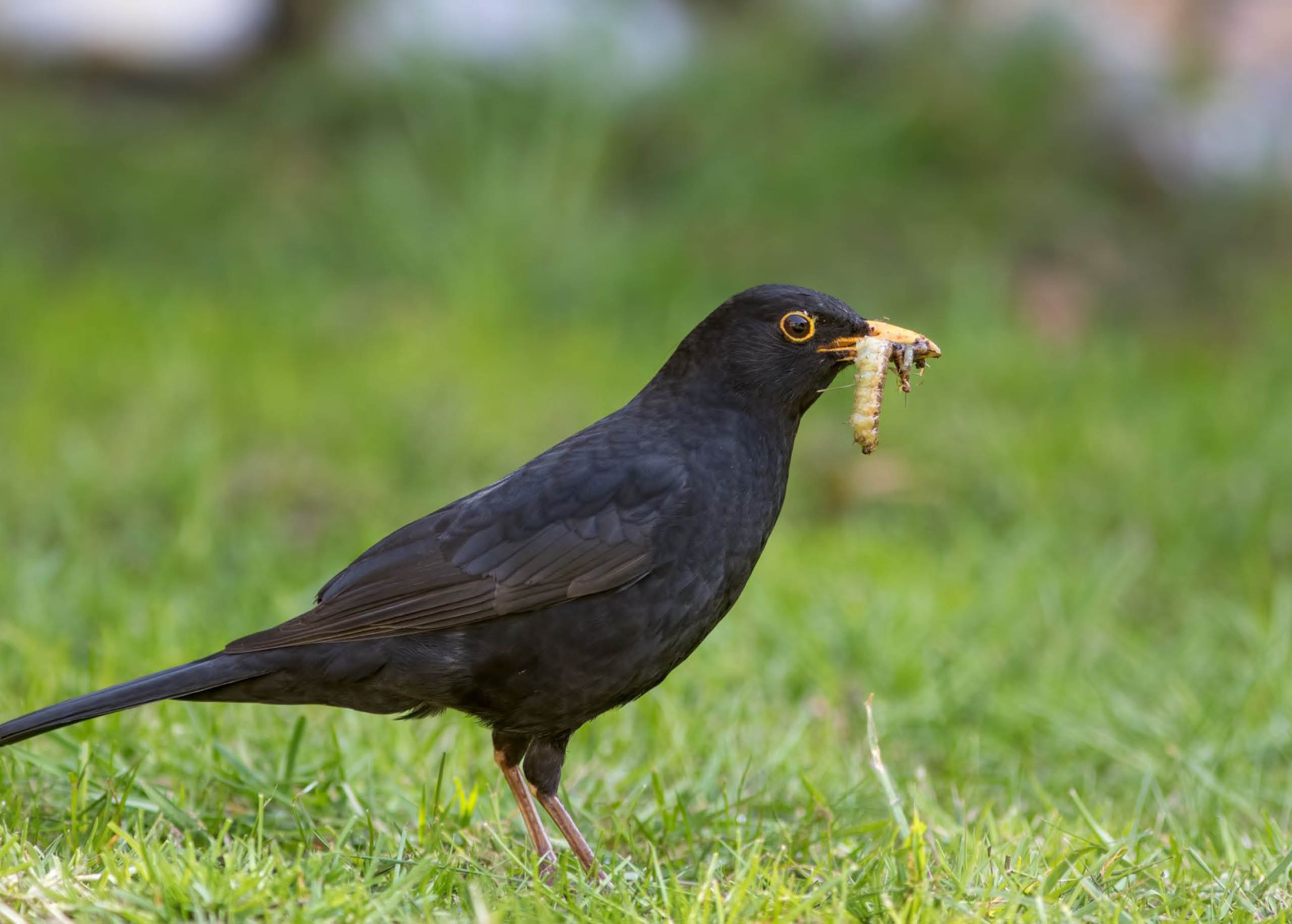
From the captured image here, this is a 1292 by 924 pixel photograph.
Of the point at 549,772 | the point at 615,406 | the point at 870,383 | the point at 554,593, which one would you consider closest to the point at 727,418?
the point at 870,383

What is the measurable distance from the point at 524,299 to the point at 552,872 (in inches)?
220

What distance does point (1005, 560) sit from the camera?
5.90 m

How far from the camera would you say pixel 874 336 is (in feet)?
11.3

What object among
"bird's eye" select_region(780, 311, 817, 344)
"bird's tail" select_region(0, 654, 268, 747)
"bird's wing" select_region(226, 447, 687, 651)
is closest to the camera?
"bird's tail" select_region(0, 654, 268, 747)

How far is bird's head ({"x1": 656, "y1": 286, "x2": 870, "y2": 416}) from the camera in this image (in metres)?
3.42

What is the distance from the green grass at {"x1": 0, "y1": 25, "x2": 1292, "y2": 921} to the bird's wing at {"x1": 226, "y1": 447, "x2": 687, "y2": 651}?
0.39 metres

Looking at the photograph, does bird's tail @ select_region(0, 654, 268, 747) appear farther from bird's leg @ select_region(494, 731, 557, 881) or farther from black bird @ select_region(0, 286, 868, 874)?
bird's leg @ select_region(494, 731, 557, 881)

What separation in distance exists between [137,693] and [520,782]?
865 millimetres

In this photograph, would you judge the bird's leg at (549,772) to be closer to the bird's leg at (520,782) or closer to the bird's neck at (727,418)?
the bird's leg at (520,782)

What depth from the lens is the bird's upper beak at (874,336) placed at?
11.2 ft

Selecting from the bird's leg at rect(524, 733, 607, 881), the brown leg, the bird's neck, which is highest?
the bird's neck

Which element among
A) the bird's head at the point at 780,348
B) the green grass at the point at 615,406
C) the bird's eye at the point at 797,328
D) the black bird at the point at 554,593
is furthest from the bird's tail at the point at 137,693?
the bird's eye at the point at 797,328

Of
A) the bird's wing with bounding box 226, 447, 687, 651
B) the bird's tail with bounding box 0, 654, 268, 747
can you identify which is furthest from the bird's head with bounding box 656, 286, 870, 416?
the bird's tail with bounding box 0, 654, 268, 747

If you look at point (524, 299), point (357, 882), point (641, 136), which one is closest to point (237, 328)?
point (524, 299)
